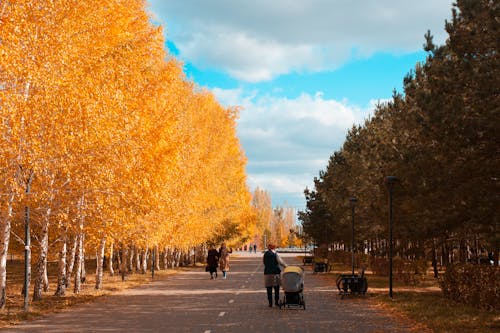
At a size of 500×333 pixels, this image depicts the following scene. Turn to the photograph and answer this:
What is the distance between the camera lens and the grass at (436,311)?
16.0 m

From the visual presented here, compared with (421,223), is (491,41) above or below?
above

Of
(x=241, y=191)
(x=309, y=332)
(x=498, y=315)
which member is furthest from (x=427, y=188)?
(x=241, y=191)

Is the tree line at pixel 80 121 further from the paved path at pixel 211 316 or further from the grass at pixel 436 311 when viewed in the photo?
the grass at pixel 436 311

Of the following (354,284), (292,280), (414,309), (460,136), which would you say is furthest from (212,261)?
(460,136)

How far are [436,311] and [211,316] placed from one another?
6348 millimetres

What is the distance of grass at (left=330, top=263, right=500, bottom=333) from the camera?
16.0 m

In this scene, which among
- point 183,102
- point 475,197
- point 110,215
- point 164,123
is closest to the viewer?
point 475,197

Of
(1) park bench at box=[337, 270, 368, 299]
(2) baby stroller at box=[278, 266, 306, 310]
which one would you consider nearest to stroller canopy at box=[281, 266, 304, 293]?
(2) baby stroller at box=[278, 266, 306, 310]

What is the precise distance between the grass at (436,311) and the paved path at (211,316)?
0.73 meters

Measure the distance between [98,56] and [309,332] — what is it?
10516mm

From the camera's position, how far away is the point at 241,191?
198 feet

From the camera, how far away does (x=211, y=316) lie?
59.2 feet

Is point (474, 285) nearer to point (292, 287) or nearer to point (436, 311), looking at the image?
point (436, 311)

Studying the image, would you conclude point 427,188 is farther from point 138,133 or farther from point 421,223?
point 138,133
